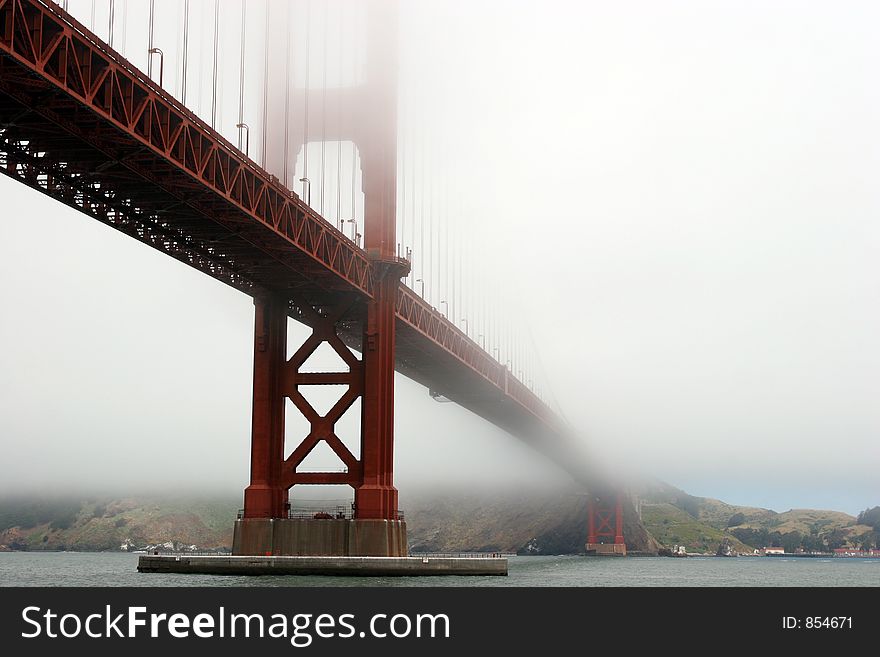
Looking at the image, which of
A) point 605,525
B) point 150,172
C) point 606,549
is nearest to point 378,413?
point 150,172

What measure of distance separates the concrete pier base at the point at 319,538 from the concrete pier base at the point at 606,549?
92634mm

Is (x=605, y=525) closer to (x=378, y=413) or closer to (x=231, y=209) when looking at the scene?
(x=378, y=413)

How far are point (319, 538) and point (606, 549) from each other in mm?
94377

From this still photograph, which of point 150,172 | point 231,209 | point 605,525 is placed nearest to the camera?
point 150,172

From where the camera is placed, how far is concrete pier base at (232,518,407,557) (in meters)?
46.9

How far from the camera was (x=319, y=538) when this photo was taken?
47344mm

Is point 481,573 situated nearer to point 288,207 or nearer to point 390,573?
point 390,573

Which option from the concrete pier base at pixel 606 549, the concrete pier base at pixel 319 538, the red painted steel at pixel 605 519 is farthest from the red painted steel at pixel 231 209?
the red painted steel at pixel 605 519

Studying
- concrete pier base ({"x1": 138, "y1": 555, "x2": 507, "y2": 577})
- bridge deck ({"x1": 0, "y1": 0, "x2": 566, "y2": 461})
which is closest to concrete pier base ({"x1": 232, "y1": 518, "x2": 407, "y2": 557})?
concrete pier base ({"x1": 138, "y1": 555, "x2": 507, "y2": 577})

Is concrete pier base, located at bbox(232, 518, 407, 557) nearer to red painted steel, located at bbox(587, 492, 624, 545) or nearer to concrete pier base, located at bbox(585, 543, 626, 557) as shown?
concrete pier base, located at bbox(585, 543, 626, 557)

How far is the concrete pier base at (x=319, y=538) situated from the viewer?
46.9 m
